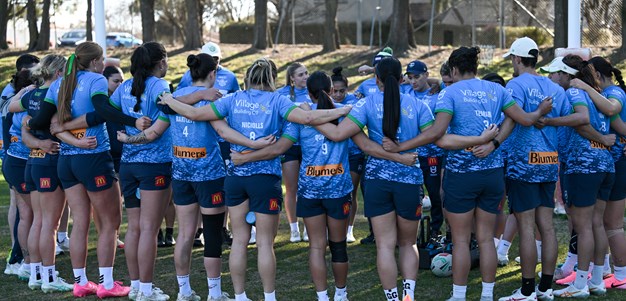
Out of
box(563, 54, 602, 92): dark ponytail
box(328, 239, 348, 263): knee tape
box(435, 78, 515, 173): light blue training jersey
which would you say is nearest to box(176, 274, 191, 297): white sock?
box(328, 239, 348, 263): knee tape

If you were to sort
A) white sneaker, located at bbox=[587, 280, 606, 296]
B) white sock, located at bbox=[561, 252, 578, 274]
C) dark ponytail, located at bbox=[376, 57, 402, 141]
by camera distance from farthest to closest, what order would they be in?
white sock, located at bbox=[561, 252, 578, 274]
white sneaker, located at bbox=[587, 280, 606, 296]
dark ponytail, located at bbox=[376, 57, 402, 141]

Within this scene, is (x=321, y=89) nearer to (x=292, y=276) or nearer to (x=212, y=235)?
(x=212, y=235)

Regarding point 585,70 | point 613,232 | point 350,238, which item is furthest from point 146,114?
point 613,232

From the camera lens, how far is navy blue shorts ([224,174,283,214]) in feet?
20.6

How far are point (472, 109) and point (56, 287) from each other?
3.92m

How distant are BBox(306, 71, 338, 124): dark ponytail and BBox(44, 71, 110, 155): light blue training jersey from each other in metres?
1.74

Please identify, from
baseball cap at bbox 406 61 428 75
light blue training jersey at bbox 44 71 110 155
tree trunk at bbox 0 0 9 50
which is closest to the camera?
light blue training jersey at bbox 44 71 110 155

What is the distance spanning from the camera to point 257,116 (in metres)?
6.27

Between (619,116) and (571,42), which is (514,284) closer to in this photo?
(619,116)

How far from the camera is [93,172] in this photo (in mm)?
6953

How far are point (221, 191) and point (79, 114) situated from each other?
4.69 ft

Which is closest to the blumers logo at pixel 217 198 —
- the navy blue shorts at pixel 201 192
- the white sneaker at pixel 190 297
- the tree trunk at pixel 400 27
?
the navy blue shorts at pixel 201 192

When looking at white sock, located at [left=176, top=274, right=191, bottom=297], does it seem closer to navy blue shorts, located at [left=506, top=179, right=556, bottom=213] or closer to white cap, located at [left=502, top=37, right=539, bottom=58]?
navy blue shorts, located at [left=506, top=179, right=556, bottom=213]

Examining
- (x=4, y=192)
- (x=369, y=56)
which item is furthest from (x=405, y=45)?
(x=4, y=192)
